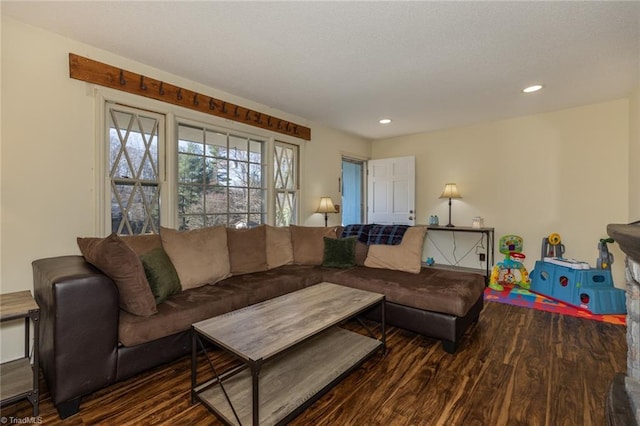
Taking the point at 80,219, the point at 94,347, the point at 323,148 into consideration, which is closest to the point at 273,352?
the point at 94,347

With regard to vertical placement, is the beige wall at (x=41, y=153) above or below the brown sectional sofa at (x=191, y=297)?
above

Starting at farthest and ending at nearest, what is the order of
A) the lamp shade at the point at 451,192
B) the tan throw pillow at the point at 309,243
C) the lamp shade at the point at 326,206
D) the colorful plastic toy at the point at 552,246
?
the lamp shade at the point at 451,192 < the lamp shade at the point at 326,206 < the colorful plastic toy at the point at 552,246 < the tan throw pillow at the point at 309,243

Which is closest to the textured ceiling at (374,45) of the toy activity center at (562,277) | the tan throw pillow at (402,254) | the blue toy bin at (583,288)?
the tan throw pillow at (402,254)

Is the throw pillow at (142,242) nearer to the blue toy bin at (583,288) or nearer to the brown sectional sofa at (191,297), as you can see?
the brown sectional sofa at (191,297)

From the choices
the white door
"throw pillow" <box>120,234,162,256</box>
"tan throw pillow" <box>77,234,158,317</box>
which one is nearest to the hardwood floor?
"tan throw pillow" <box>77,234,158,317</box>

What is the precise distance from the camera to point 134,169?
2.66 meters

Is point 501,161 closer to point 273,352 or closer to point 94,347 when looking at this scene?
point 273,352

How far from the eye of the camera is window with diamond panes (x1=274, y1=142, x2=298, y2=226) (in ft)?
13.3

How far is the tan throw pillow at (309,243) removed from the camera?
3395 mm

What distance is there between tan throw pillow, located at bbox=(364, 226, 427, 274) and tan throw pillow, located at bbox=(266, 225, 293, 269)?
897 millimetres

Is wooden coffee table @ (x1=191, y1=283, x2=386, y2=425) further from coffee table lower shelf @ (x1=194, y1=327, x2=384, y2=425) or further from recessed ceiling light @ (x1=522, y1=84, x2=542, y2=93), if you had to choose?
recessed ceiling light @ (x1=522, y1=84, x2=542, y2=93)

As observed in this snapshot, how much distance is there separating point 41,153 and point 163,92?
3.57 feet

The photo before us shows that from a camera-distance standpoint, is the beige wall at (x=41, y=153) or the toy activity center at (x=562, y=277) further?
the toy activity center at (x=562, y=277)

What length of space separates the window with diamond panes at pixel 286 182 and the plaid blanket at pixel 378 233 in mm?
956
